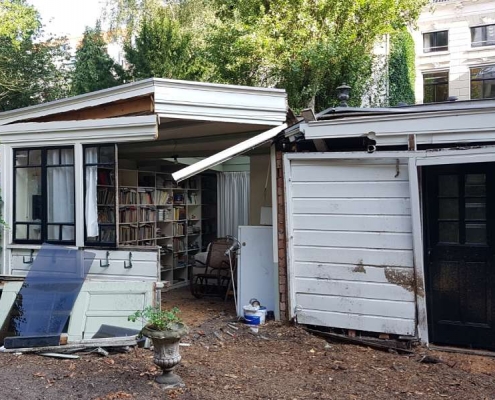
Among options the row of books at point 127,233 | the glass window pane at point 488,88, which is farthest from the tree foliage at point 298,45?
the glass window pane at point 488,88

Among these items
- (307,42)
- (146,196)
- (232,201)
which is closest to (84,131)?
(146,196)

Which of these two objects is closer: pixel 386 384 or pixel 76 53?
pixel 386 384

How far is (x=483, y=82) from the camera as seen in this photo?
1969 cm

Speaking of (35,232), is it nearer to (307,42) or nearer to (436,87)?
(307,42)

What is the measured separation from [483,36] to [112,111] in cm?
1913

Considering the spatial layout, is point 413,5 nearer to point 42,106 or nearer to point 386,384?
point 42,106

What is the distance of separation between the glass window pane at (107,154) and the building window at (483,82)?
54.5 feet

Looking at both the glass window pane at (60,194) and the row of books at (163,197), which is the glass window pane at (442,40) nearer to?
the row of books at (163,197)

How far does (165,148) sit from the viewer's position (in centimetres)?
791

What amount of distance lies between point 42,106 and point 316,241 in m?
4.17

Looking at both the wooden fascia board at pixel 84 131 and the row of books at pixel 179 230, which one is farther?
the row of books at pixel 179 230

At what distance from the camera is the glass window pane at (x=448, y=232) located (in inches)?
193

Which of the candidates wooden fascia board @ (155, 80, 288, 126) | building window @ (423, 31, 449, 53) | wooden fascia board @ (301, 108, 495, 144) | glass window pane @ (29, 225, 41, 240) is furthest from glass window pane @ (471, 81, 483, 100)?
glass window pane @ (29, 225, 41, 240)

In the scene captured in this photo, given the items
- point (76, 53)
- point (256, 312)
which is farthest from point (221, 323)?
point (76, 53)
